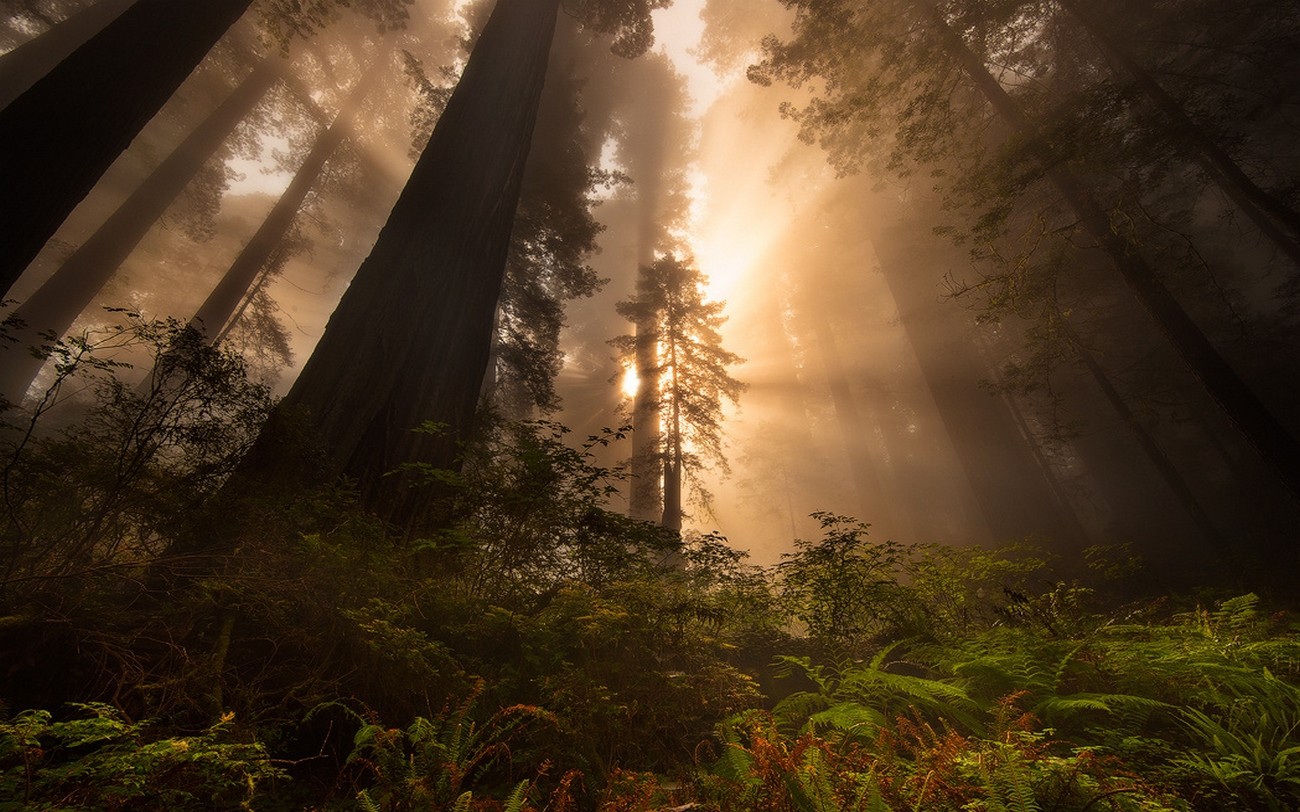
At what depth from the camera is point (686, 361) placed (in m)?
16.5

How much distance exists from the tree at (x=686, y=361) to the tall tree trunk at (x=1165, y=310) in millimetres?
9342

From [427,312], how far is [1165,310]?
10546 mm

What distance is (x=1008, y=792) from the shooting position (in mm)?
1424

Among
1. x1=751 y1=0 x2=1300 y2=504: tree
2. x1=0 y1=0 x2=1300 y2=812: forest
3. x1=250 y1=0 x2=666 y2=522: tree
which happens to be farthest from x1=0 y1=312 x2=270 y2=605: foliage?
x1=751 y1=0 x2=1300 y2=504: tree

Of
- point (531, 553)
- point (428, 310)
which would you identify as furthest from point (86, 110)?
point (531, 553)

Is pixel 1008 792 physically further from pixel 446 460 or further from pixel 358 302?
pixel 358 302

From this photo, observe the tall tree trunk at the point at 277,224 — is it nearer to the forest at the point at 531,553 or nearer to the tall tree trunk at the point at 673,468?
the forest at the point at 531,553

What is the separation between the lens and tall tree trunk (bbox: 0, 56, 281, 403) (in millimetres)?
12742

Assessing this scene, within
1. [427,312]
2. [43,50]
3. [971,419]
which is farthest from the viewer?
[971,419]

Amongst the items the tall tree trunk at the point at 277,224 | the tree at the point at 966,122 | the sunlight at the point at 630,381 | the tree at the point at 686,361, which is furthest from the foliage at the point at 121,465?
the tall tree trunk at the point at 277,224

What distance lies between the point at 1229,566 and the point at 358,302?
60.1ft

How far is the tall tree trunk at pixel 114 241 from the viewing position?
41.8 feet

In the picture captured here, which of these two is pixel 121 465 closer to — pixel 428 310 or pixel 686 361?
pixel 428 310

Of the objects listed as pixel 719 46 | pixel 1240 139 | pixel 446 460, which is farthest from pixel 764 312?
pixel 446 460
